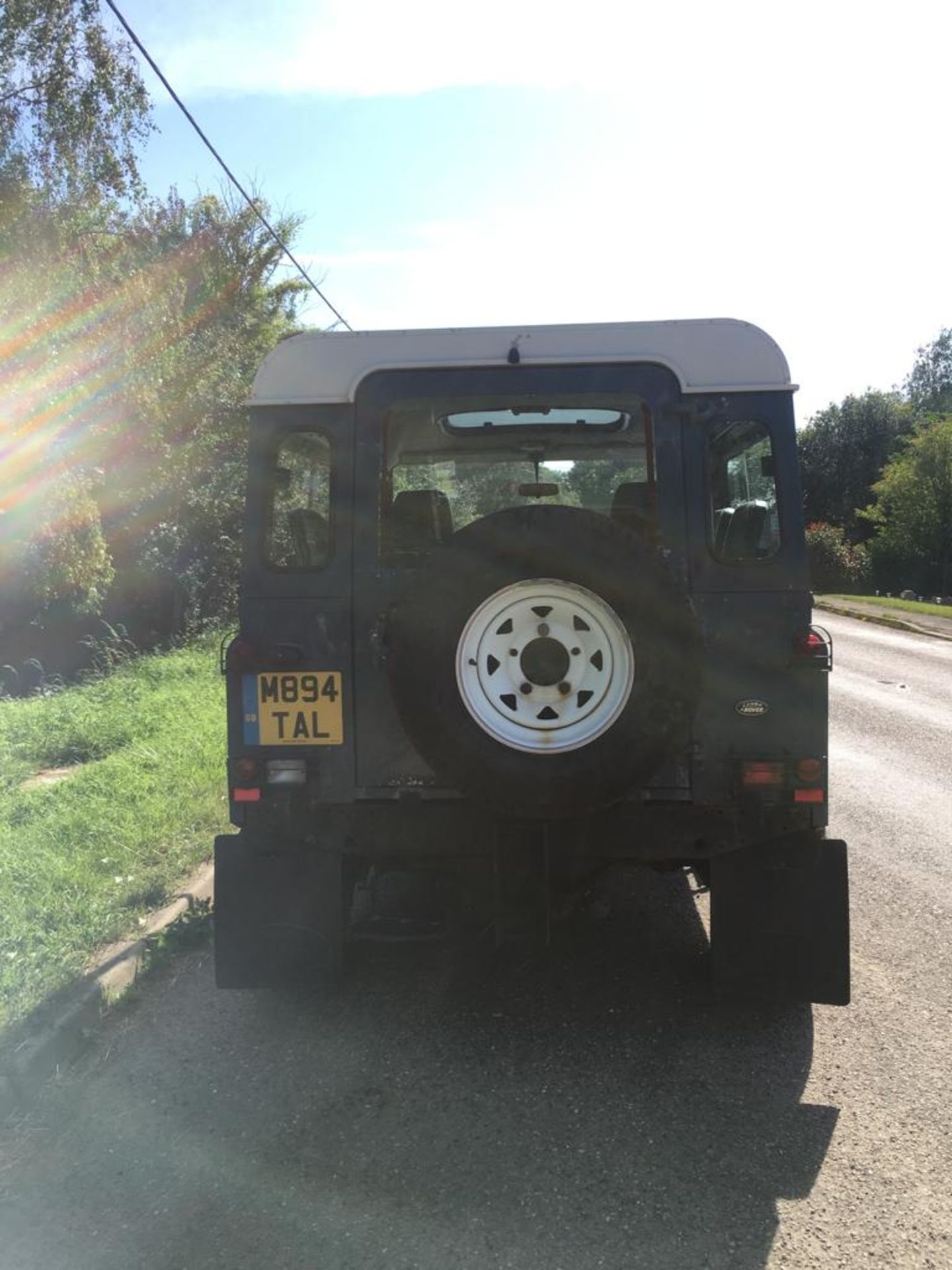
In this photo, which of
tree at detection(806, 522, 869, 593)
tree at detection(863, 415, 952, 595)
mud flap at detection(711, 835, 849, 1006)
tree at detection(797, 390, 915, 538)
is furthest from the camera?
tree at detection(797, 390, 915, 538)

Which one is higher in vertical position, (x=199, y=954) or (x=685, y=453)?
(x=685, y=453)

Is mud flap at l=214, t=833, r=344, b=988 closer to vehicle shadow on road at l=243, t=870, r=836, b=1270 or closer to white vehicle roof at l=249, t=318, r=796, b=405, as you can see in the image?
vehicle shadow on road at l=243, t=870, r=836, b=1270

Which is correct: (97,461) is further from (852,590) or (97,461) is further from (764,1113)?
(852,590)

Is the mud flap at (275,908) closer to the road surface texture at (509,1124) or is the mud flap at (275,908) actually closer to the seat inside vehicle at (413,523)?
the road surface texture at (509,1124)

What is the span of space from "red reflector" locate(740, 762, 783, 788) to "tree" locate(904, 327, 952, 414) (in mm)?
71885

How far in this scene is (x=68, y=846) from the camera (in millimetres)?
5500

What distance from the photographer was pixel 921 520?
38.7m

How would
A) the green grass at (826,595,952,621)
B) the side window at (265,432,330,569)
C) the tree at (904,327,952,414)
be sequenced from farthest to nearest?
the tree at (904,327,952,414) < the green grass at (826,595,952,621) < the side window at (265,432,330,569)

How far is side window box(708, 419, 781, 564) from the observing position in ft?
11.3

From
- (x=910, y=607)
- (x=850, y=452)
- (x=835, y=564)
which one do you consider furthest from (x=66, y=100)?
(x=850, y=452)

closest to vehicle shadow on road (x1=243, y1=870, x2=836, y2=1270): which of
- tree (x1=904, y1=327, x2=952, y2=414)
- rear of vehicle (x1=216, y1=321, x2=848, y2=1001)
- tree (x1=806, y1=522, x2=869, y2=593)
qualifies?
rear of vehicle (x1=216, y1=321, x2=848, y2=1001)

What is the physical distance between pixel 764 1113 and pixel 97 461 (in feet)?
35.1

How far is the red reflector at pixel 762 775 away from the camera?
3.32 m

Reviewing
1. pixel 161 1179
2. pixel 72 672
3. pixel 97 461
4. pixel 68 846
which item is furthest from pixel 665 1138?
pixel 72 672
